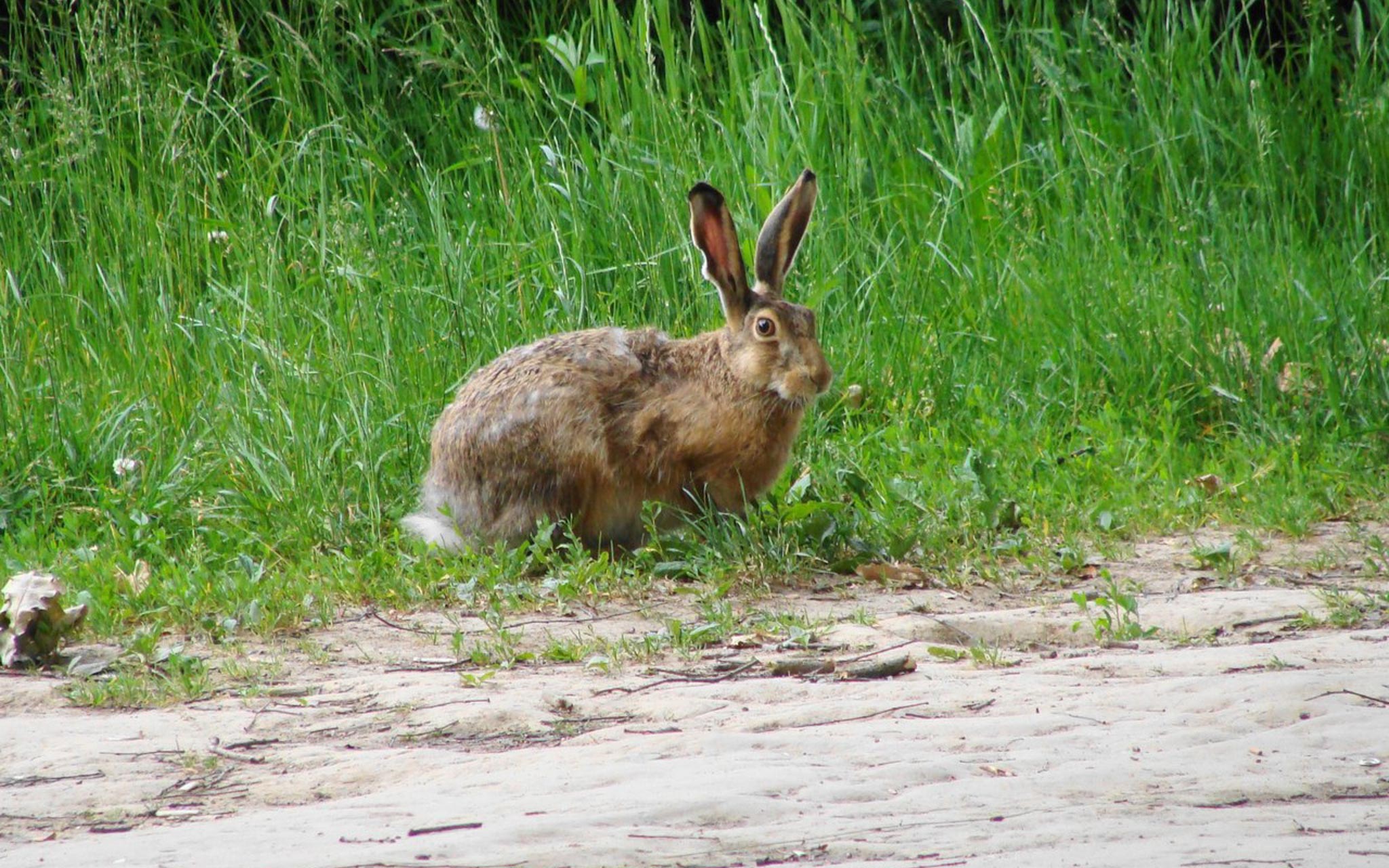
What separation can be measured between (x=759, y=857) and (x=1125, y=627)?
2.04 m

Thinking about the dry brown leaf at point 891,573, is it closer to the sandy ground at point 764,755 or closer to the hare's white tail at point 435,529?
the sandy ground at point 764,755

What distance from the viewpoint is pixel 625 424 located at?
18.1 ft

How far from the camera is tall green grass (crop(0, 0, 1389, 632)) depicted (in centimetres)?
552

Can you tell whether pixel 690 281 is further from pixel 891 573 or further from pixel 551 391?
pixel 891 573

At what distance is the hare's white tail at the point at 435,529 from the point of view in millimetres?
5426

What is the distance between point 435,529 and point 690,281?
1.97 meters

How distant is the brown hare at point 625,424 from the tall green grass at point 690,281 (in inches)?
9.5

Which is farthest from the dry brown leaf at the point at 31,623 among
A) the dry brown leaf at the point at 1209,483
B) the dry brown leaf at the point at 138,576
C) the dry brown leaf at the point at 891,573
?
the dry brown leaf at the point at 1209,483

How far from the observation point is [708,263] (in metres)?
5.70

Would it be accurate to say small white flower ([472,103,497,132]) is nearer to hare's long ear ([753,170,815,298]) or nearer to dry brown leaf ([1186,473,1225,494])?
hare's long ear ([753,170,815,298])

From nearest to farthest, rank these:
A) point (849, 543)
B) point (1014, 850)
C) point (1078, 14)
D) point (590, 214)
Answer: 1. point (1014, 850)
2. point (849, 543)
3. point (590, 214)
4. point (1078, 14)

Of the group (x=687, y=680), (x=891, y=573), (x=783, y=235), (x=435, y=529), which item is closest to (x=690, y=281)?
(x=783, y=235)

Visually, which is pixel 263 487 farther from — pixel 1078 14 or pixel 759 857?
Result: pixel 1078 14

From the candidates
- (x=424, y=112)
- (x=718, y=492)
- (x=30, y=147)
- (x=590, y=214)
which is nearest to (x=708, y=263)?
(x=718, y=492)
